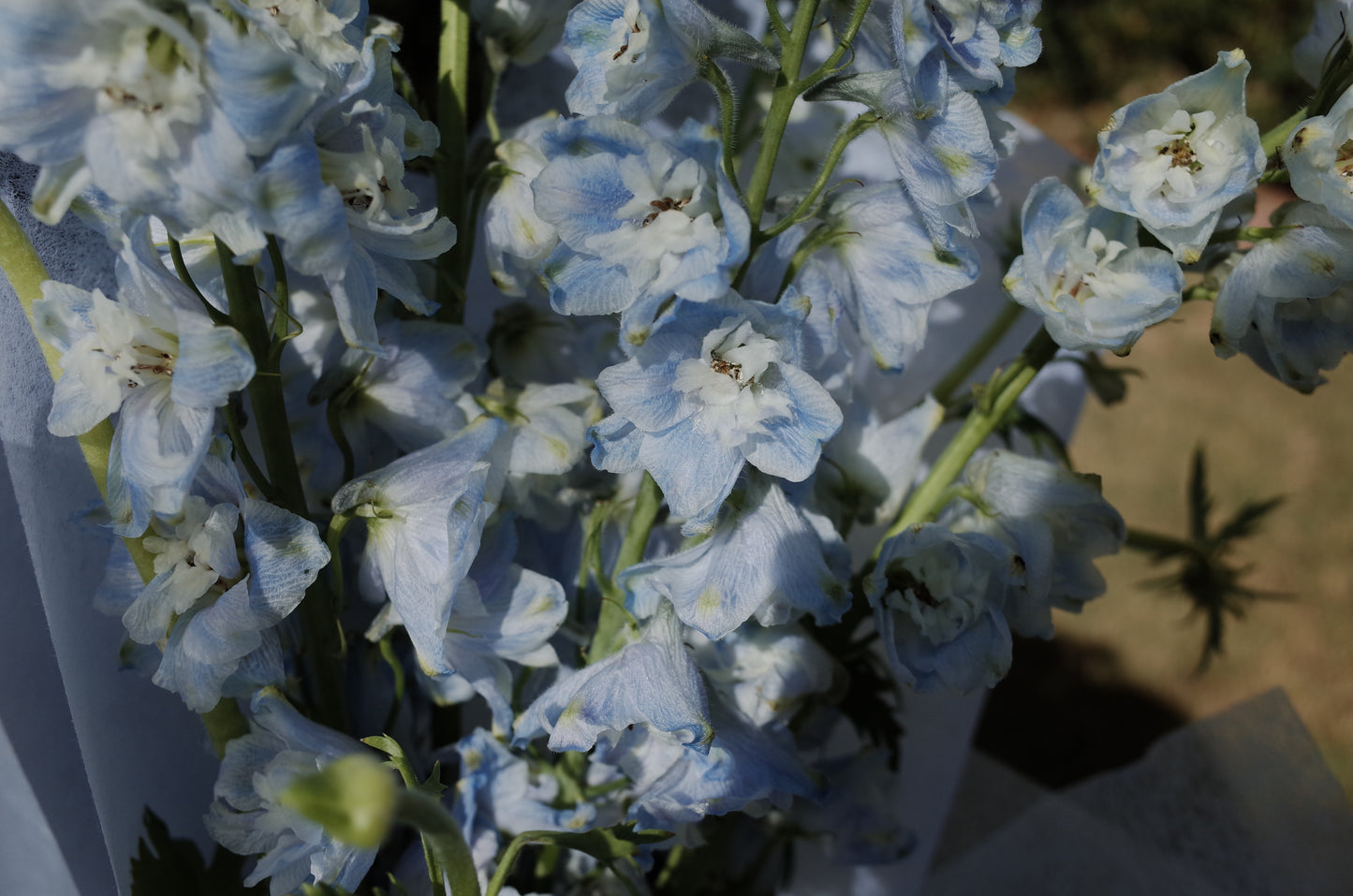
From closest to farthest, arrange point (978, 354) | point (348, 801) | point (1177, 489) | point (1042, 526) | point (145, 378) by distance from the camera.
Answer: point (348, 801) < point (145, 378) < point (1042, 526) < point (978, 354) < point (1177, 489)

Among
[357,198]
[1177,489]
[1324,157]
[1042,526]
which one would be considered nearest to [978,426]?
[1042,526]


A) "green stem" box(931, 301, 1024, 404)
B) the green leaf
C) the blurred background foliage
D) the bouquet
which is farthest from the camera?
the blurred background foliage

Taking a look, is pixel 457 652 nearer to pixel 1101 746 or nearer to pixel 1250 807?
pixel 1250 807

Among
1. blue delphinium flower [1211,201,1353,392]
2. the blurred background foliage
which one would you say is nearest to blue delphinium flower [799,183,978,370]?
blue delphinium flower [1211,201,1353,392]

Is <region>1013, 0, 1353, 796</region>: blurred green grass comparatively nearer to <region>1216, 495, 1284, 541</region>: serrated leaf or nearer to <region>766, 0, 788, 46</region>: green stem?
<region>1216, 495, 1284, 541</region>: serrated leaf

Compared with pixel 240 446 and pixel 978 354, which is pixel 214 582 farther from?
pixel 978 354

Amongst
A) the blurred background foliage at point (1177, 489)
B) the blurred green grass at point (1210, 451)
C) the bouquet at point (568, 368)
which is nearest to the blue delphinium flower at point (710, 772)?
the bouquet at point (568, 368)
